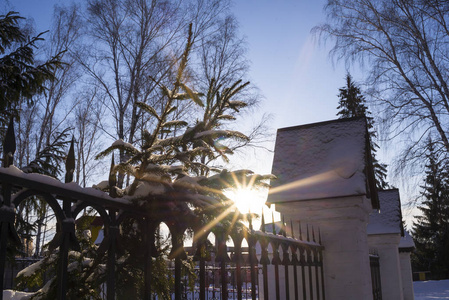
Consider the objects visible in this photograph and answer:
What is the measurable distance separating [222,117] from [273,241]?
48.0 inches

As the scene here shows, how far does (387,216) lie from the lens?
1184cm

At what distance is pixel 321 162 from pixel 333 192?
2.55ft

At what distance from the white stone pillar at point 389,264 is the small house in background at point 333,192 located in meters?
4.64

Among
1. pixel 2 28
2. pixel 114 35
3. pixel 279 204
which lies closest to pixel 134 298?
→ pixel 279 204

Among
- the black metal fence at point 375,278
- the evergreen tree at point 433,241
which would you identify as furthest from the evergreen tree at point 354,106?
the black metal fence at point 375,278

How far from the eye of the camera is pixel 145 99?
578 inches

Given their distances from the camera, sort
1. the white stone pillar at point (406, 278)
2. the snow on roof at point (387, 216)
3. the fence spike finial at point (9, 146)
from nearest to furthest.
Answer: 1. the fence spike finial at point (9, 146)
2. the snow on roof at point (387, 216)
3. the white stone pillar at point (406, 278)

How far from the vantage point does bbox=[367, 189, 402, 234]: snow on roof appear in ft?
33.0

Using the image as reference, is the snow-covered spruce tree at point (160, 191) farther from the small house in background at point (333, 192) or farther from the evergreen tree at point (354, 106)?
the evergreen tree at point (354, 106)

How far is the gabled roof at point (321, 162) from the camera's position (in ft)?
14.2

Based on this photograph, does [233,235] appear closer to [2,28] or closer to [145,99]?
[2,28]

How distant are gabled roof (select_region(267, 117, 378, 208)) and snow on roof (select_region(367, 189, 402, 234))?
4.26m

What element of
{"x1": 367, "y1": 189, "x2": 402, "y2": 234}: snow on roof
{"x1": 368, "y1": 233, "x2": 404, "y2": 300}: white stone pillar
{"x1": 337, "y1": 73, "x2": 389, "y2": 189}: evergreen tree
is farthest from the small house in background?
{"x1": 337, "y1": 73, "x2": 389, "y2": 189}: evergreen tree

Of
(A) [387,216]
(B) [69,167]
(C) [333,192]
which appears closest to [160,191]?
(B) [69,167]
